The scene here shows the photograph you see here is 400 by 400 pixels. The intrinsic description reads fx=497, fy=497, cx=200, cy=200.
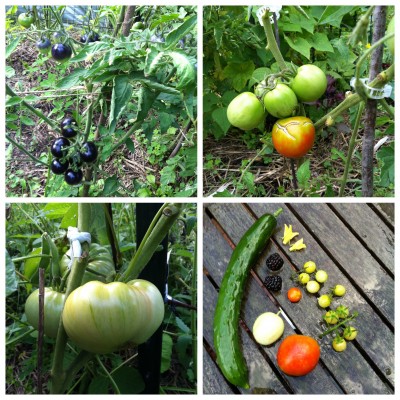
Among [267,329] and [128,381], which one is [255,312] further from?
[128,381]

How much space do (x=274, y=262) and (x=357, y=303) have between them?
0.25m

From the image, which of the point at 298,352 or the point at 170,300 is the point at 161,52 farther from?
the point at 298,352

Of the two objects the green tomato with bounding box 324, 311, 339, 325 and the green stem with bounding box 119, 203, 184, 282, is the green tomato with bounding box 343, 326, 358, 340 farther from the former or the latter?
the green stem with bounding box 119, 203, 184, 282

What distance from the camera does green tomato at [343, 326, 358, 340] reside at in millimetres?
1300

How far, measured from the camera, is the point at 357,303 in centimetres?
136

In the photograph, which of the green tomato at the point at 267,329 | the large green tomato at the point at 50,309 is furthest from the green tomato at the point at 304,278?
the large green tomato at the point at 50,309

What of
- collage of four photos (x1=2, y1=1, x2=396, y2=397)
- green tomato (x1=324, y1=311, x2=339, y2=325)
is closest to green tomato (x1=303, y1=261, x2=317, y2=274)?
collage of four photos (x1=2, y1=1, x2=396, y2=397)

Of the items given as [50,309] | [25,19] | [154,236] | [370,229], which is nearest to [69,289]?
[50,309]

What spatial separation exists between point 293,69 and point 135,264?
58 centimetres

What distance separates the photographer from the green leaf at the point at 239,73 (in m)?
1.49

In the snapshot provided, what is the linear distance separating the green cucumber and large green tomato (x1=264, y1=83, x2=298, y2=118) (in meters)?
0.37

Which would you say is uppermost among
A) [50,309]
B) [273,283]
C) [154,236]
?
[154,236]

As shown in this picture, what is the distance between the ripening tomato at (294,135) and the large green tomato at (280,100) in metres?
0.05

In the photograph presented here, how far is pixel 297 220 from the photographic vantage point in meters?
1.43
